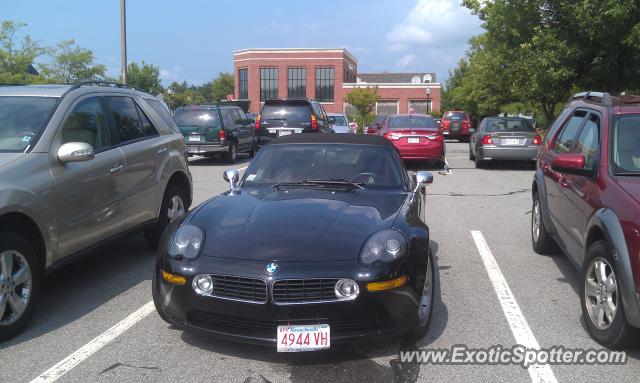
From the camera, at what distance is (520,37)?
1895 centimetres

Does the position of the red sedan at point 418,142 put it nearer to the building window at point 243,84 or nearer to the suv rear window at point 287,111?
the suv rear window at point 287,111

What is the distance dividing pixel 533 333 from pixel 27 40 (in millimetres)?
34474

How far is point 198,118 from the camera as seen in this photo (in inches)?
692

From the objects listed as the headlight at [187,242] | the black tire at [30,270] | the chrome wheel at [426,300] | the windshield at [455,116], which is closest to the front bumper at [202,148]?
the black tire at [30,270]

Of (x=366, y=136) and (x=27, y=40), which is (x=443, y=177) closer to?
(x=366, y=136)

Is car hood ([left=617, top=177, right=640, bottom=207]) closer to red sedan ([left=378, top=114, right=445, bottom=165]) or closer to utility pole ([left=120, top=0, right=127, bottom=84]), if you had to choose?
red sedan ([left=378, top=114, right=445, bottom=165])

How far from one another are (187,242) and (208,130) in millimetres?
13617

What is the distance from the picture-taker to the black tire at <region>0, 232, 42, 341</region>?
162 inches

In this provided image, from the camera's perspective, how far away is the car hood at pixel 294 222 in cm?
378

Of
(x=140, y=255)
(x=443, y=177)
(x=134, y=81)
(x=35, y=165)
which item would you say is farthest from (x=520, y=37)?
(x=134, y=81)

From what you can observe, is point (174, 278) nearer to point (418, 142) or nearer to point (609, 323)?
point (609, 323)

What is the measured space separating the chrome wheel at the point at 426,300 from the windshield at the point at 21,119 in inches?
128

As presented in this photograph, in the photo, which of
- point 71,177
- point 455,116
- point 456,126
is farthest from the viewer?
point 455,116

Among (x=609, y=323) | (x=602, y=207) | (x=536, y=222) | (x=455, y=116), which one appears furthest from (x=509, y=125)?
(x=455, y=116)
